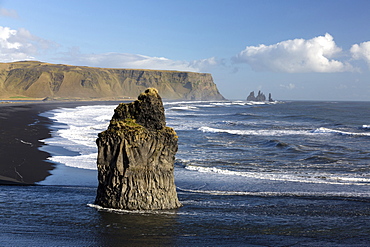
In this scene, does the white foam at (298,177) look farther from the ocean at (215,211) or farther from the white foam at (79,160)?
the white foam at (79,160)

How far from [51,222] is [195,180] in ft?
21.8

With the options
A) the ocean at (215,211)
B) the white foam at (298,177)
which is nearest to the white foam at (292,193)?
the ocean at (215,211)

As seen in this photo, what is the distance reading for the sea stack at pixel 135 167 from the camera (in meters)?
9.39

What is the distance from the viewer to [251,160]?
19.9 m

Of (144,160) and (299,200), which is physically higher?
(144,160)

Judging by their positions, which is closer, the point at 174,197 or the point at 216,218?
the point at 216,218

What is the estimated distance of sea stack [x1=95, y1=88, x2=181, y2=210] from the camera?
30.8 ft

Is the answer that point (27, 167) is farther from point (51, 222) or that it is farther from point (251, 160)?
point (251, 160)

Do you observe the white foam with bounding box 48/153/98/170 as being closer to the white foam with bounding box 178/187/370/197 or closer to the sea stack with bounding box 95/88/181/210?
the white foam with bounding box 178/187/370/197

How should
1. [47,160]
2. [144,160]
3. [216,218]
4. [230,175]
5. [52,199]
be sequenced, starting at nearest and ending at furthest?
[216,218], [144,160], [52,199], [230,175], [47,160]

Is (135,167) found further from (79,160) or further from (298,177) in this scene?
(79,160)

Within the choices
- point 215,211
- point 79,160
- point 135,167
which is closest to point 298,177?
point 215,211

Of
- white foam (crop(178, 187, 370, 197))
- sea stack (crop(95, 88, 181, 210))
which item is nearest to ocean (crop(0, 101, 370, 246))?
white foam (crop(178, 187, 370, 197))

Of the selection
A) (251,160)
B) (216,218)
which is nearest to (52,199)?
(216,218)
